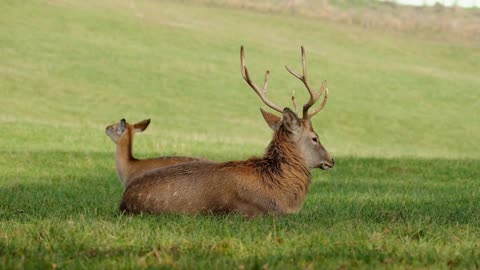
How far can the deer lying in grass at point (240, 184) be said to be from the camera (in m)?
9.34

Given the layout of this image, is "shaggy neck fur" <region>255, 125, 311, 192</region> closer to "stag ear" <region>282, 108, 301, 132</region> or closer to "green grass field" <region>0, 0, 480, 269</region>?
"stag ear" <region>282, 108, 301, 132</region>

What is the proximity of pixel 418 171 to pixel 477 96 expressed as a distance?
98.9 ft

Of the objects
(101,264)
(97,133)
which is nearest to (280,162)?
(101,264)

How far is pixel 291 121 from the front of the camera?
995 cm

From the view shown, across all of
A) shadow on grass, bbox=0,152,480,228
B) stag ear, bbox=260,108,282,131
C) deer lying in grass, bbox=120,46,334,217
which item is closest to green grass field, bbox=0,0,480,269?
shadow on grass, bbox=0,152,480,228

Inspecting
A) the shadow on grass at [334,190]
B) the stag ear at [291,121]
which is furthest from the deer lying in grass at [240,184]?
the shadow on grass at [334,190]

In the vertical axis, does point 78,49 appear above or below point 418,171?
above

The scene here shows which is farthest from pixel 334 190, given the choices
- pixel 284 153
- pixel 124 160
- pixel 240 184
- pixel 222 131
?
pixel 222 131

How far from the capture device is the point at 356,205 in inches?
448

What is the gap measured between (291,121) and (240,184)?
90cm

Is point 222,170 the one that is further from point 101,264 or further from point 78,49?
point 78,49

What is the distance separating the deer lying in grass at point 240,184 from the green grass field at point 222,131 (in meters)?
0.36

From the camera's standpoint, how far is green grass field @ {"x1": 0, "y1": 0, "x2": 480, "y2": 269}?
679cm

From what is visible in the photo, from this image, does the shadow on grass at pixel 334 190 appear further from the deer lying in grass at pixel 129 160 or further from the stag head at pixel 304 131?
the stag head at pixel 304 131
